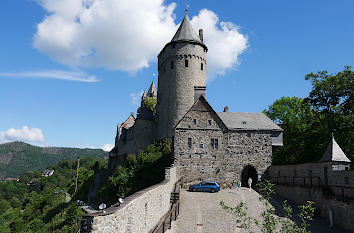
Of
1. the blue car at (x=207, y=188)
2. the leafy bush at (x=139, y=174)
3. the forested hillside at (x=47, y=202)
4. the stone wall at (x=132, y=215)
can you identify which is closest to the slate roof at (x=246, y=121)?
the leafy bush at (x=139, y=174)

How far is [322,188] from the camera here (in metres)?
20.1

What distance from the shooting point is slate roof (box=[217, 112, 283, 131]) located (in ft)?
100

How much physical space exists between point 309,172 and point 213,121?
10.7m

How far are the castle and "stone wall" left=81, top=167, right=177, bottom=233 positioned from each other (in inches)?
485

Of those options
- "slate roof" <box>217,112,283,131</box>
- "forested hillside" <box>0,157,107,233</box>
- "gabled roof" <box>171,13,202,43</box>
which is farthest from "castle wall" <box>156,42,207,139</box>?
"forested hillside" <box>0,157,107,233</box>

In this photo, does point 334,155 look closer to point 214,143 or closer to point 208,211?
point 208,211

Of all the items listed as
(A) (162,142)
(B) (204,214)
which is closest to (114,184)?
(A) (162,142)

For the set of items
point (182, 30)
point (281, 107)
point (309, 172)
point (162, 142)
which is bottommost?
point (309, 172)

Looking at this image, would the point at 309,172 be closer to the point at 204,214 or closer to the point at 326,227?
the point at 326,227

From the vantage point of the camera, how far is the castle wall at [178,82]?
3531cm

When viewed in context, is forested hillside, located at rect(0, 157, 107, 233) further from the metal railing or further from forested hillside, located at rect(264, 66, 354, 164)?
forested hillside, located at rect(264, 66, 354, 164)

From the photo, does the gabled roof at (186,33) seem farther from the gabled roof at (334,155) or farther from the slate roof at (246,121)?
the gabled roof at (334,155)

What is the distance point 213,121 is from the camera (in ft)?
97.9

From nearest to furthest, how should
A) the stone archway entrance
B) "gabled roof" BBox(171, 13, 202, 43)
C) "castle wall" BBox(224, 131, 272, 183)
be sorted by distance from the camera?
1. "castle wall" BBox(224, 131, 272, 183)
2. the stone archway entrance
3. "gabled roof" BBox(171, 13, 202, 43)
